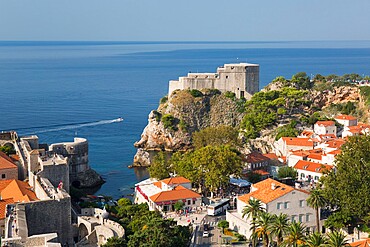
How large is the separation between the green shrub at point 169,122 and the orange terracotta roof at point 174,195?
35.9 m

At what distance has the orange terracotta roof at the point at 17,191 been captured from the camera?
127ft

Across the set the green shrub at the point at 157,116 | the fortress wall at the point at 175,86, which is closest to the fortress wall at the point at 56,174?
the green shrub at the point at 157,116

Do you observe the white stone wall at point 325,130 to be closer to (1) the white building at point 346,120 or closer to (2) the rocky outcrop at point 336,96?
(1) the white building at point 346,120

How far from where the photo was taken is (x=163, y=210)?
141 feet

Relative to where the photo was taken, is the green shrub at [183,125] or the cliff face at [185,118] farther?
the green shrub at [183,125]

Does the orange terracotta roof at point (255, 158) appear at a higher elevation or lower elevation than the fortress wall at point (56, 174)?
lower

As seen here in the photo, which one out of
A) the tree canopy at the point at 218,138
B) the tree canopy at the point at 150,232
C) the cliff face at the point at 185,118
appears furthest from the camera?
the cliff face at the point at 185,118

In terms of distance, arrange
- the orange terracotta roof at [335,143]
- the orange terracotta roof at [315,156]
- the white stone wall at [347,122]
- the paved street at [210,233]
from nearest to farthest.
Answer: the paved street at [210,233] < the orange terracotta roof at [315,156] < the orange terracotta roof at [335,143] < the white stone wall at [347,122]

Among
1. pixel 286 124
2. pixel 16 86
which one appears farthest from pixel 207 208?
pixel 16 86

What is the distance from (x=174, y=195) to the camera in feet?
144

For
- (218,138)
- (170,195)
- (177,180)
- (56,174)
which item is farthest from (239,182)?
(56,174)

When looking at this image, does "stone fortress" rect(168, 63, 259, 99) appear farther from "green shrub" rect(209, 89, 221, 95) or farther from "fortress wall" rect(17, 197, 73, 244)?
"fortress wall" rect(17, 197, 73, 244)

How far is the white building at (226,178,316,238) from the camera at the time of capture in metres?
36.9

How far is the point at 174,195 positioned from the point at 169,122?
37161mm
